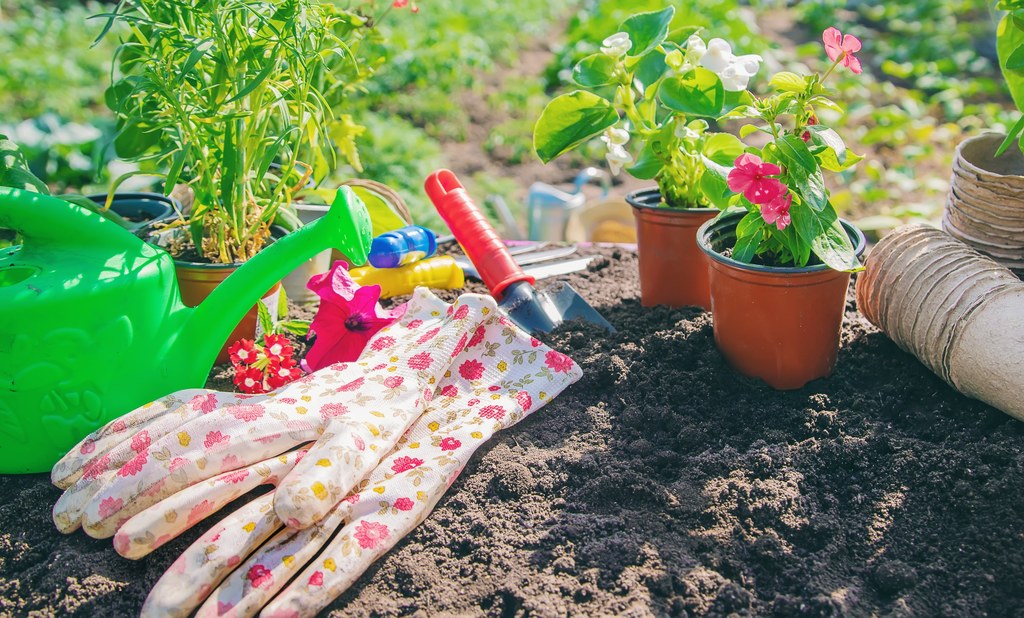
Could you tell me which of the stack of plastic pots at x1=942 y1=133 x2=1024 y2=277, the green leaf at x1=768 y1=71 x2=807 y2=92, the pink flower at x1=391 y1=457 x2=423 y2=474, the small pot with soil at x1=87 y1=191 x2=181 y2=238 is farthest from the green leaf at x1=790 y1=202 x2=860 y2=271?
the small pot with soil at x1=87 y1=191 x2=181 y2=238

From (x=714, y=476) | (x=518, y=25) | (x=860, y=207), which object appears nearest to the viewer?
(x=714, y=476)

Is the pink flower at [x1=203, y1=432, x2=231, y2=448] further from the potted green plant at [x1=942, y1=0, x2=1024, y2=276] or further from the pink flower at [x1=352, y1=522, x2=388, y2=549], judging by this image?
the potted green plant at [x1=942, y1=0, x2=1024, y2=276]

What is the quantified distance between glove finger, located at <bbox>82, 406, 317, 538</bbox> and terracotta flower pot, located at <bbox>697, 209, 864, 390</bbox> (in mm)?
809

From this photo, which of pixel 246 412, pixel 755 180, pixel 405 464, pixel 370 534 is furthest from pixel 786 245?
pixel 246 412

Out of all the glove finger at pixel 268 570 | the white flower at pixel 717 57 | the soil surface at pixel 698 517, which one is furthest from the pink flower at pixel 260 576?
the white flower at pixel 717 57

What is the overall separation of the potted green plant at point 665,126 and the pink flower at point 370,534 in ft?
2.72

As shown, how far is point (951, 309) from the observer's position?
153cm

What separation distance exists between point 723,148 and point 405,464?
3.14ft

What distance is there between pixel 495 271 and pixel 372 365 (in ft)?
1.46

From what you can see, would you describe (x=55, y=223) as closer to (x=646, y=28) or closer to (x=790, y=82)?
(x=646, y=28)

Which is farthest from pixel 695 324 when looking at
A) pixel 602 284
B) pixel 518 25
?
pixel 518 25

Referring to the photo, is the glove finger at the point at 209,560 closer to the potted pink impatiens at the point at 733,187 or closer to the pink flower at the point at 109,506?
the pink flower at the point at 109,506

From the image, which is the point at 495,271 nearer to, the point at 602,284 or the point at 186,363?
the point at 602,284

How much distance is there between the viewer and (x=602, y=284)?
86.0 inches
